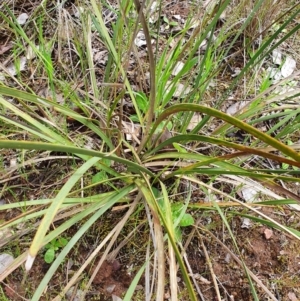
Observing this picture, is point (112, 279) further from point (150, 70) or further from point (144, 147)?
point (150, 70)

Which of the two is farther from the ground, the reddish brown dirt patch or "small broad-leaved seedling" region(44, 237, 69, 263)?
"small broad-leaved seedling" region(44, 237, 69, 263)

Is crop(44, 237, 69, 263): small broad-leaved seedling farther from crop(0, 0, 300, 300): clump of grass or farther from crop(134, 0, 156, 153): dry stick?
crop(134, 0, 156, 153): dry stick

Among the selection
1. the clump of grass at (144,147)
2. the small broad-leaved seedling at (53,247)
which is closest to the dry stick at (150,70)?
the clump of grass at (144,147)

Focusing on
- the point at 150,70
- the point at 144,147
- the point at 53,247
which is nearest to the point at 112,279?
the point at 53,247

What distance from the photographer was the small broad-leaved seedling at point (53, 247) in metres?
1.06

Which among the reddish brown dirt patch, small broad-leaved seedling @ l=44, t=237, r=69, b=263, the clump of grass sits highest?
the clump of grass

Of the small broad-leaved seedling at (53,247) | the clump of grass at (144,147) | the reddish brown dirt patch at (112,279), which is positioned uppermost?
the clump of grass at (144,147)

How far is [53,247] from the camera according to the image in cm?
107

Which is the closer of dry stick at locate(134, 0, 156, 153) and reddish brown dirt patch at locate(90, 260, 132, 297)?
dry stick at locate(134, 0, 156, 153)

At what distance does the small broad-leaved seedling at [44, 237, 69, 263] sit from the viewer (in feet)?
3.47

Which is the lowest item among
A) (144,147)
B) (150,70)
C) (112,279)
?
(112,279)

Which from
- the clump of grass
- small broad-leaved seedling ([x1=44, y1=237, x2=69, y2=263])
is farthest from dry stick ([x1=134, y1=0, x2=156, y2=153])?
small broad-leaved seedling ([x1=44, y1=237, x2=69, y2=263])

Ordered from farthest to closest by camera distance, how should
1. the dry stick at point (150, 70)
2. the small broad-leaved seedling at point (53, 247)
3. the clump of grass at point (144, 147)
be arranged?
the small broad-leaved seedling at point (53, 247) < the clump of grass at point (144, 147) < the dry stick at point (150, 70)

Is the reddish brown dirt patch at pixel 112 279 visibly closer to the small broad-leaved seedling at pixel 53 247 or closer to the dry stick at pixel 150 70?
the small broad-leaved seedling at pixel 53 247
